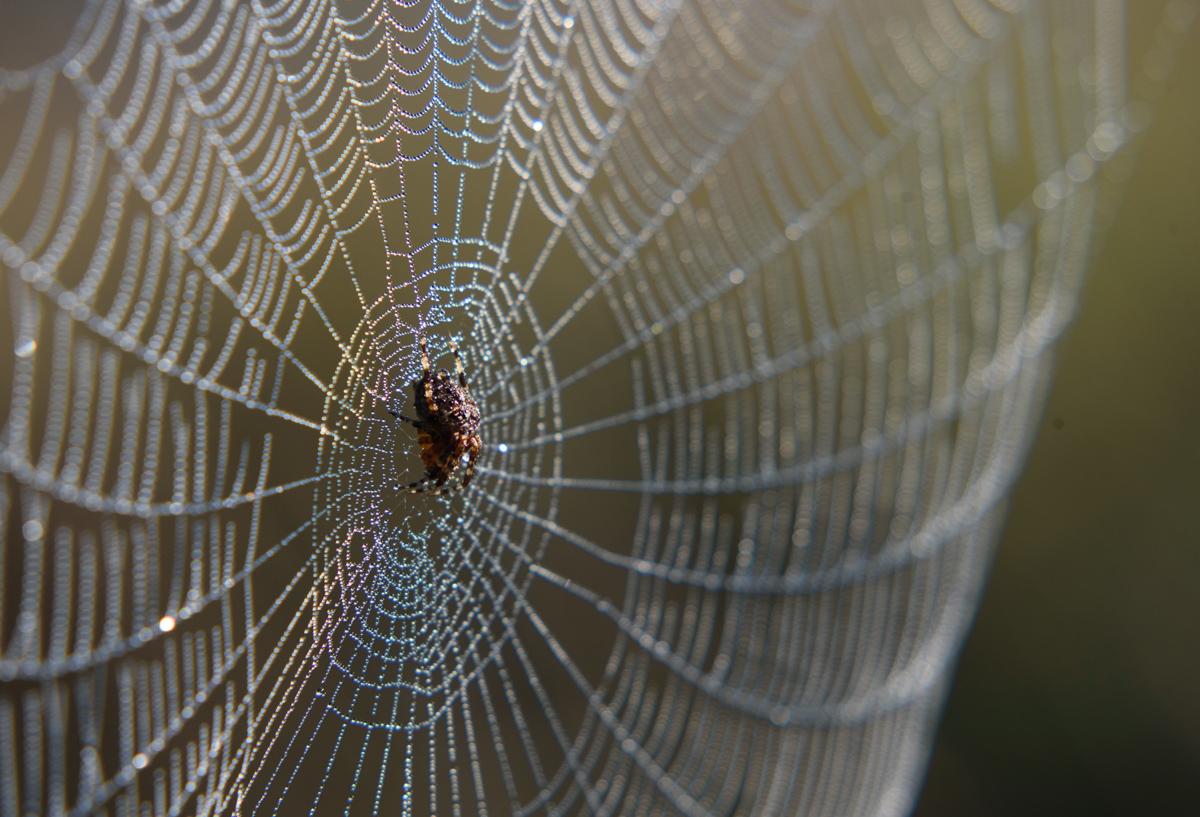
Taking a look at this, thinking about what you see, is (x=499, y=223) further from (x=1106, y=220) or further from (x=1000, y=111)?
(x=1106, y=220)

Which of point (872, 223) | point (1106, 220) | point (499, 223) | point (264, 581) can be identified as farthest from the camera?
point (1106, 220)

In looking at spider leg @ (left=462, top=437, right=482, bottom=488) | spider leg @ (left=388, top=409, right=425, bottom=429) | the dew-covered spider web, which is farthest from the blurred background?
spider leg @ (left=388, top=409, right=425, bottom=429)

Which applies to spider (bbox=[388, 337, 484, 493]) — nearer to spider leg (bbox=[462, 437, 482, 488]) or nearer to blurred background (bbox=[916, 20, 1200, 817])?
spider leg (bbox=[462, 437, 482, 488])

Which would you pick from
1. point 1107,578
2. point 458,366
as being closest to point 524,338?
point 458,366

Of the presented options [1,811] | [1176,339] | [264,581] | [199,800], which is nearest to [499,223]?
[264,581]

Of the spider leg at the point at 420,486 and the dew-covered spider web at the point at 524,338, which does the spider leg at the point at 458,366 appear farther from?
the spider leg at the point at 420,486

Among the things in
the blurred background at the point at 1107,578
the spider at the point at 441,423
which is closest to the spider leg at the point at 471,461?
the spider at the point at 441,423
